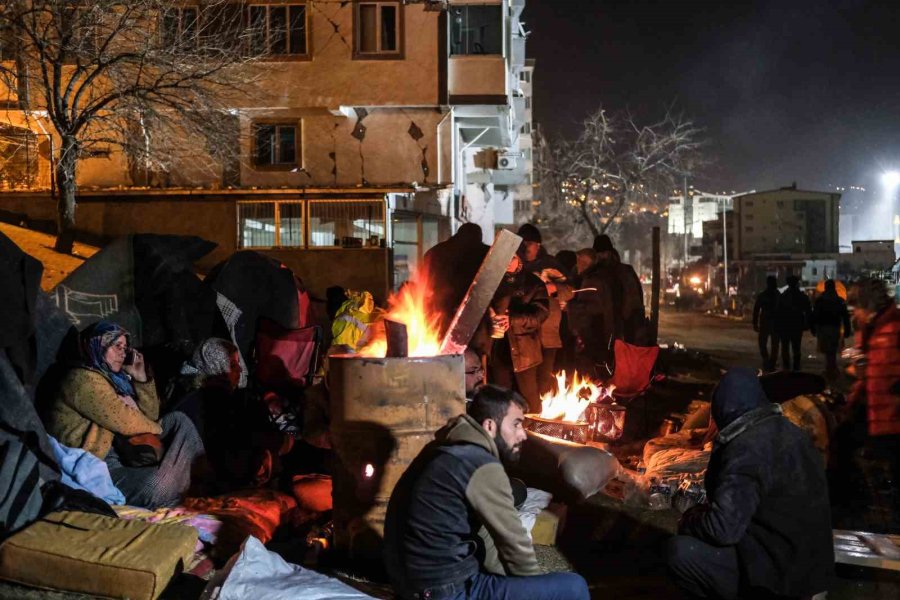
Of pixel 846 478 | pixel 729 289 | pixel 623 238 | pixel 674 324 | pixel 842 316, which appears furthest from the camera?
pixel 623 238

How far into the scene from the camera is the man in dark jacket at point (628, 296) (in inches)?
415

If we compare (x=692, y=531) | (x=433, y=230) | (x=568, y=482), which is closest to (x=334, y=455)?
(x=568, y=482)

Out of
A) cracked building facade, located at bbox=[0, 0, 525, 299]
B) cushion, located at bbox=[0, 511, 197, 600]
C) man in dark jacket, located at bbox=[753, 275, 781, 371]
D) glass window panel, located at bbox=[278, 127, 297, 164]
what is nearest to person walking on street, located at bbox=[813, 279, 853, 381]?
man in dark jacket, located at bbox=[753, 275, 781, 371]

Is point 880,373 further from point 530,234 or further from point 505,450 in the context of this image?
point 530,234

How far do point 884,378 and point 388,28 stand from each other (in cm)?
1797

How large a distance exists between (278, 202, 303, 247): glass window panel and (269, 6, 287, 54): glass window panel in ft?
14.1

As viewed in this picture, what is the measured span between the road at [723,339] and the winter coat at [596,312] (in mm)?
3580

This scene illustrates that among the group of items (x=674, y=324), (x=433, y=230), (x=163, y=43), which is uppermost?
(x=163, y=43)

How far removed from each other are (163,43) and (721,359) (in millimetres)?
15220

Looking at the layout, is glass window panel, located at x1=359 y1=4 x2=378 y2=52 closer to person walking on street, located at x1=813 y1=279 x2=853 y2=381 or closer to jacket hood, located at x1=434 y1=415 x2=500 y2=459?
person walking on street, located at x1=813 y1=279 x2=853 y2=381

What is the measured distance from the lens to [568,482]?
246 inches

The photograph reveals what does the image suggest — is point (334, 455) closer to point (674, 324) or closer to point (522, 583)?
point (522, 583)

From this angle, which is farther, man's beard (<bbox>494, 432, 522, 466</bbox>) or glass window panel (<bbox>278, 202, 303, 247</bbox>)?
glass window panel (<bbox>278, 202, 303, 247</bbox>)

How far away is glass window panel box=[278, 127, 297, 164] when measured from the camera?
22375 mm
